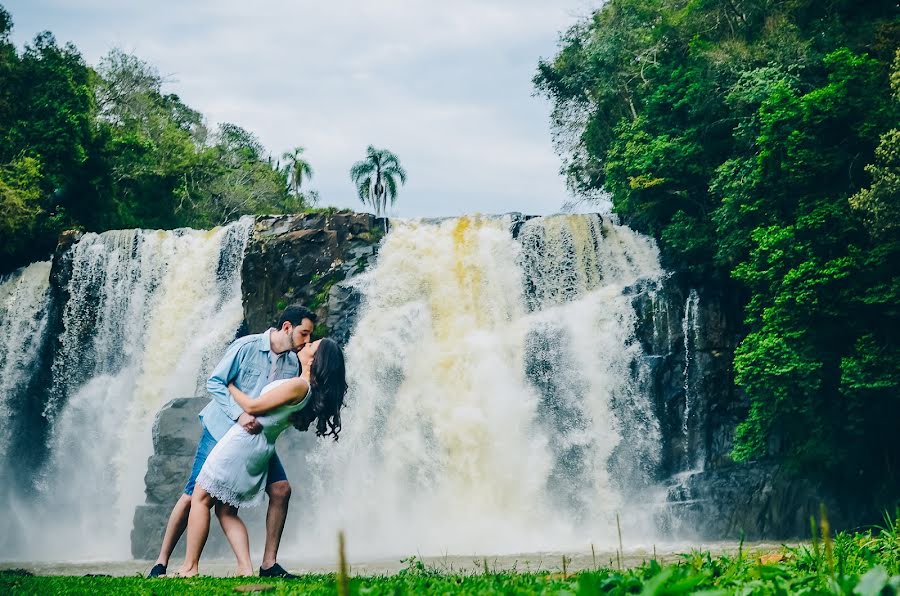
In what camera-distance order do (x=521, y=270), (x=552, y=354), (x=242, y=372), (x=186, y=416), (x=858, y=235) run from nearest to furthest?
(x=242, y=372), (x=858, y=235), (x=186, y=416), (x=552, y=354), (x=521, y=270)

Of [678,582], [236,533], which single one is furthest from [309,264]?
[678,582]

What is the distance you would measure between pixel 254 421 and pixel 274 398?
22cm

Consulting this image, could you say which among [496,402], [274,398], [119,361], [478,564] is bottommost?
[478,564]

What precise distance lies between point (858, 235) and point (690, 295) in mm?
4440

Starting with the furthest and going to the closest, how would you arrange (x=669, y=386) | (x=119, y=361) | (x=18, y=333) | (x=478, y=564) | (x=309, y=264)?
1. (x=18, y=333)
2. (x=119, y=361)
3. (x=309, y=264)
4. (x=669, y=386)
5. (x=478, y=564)

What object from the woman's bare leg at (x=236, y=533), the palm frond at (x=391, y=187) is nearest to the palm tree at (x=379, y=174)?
the palm frond at (x=391, y=187)

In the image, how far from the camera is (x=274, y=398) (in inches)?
206

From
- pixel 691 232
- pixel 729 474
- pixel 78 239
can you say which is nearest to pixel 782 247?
pixel 691 232

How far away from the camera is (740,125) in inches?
703

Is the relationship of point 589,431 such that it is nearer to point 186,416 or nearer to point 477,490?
point 477,490

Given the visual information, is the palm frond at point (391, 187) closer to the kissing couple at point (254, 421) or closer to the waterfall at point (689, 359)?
the waterfall at point (689, 359)

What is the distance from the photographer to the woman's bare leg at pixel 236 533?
17.7ft

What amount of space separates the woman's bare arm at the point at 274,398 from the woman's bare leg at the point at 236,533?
27.4 inches

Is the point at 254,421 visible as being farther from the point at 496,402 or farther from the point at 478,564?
the point at 496,402
